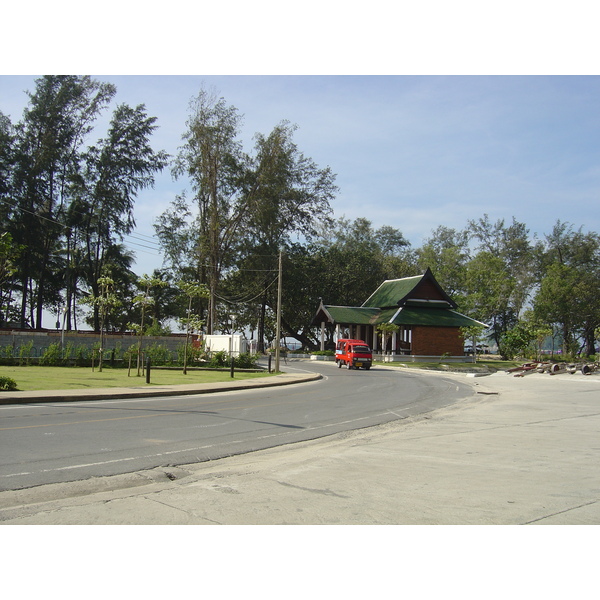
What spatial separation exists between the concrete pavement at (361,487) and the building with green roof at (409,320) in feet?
144

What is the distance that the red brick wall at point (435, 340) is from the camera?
56938 millimetres

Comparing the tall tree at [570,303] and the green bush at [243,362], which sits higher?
the tall tree at [570,303]

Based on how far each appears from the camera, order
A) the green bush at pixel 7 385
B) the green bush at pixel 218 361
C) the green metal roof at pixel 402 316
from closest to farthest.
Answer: the green bush at pixel 7 385
the green bush at pixel 218 361
the green metal roof at pixel 402 316

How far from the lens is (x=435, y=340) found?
57.2 m

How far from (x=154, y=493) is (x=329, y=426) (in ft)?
23.2

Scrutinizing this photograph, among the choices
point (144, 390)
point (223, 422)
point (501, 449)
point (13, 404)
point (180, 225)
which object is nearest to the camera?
point (501, 449)

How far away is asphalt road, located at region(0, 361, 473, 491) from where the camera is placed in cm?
870

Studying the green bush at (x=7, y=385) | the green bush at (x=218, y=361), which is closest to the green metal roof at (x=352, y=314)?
the green bush at (x=218, y=361)

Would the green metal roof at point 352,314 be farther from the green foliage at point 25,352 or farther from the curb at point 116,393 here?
the curb at point 116,393

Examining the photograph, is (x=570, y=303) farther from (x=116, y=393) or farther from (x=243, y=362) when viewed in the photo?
(x=116, y=393)

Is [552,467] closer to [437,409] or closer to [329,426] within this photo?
[329,426]

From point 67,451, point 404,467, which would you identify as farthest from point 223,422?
point 404,467

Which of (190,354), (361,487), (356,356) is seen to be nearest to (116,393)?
(361,487)

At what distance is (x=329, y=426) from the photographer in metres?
13.8
